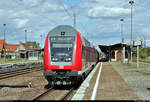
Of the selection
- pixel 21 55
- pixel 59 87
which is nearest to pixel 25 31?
pixel 21 55

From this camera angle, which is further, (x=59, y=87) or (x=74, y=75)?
(x=59, y=87)

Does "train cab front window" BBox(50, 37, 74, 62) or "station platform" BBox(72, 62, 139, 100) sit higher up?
"train cab front window" BBox(50, 37, 74, 62)

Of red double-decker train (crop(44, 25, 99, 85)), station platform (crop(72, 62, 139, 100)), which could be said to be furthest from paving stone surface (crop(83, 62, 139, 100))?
red double-decker train (crop(44, 25, 99, 85))

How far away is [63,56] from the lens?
12031 millimetres

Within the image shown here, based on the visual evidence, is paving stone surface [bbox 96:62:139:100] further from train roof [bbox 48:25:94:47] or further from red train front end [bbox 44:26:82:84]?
train roof [bbox 48:25:94:47]

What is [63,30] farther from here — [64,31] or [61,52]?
[61,52]

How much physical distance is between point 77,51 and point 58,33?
4.92 ft

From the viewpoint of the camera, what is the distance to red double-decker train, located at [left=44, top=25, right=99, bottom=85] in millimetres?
11750

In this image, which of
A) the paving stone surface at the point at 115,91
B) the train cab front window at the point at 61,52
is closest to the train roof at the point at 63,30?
the train cab front window at the point at 61,52

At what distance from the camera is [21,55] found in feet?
306

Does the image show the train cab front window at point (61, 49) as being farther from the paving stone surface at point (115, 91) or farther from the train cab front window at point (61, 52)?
the paving stone surface at point (115, 91)

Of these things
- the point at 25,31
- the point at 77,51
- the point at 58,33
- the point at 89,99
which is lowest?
the point at 89,99

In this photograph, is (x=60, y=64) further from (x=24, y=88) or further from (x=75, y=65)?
(x=24, y=88)

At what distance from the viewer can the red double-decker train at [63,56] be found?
38.5ft
